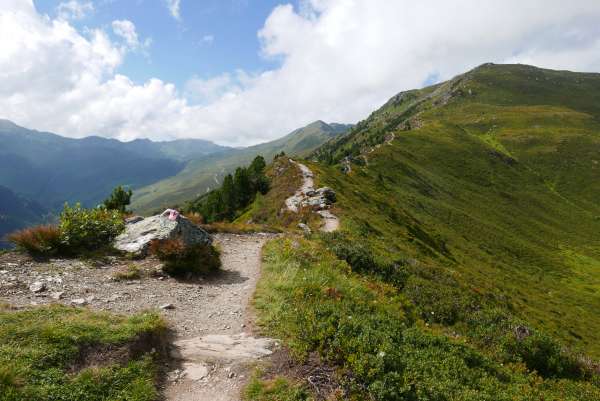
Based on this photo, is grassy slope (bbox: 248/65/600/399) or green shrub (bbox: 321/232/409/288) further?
green shrub (bbox: 321/232/409/288)

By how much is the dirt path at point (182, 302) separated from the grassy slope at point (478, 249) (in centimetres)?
117

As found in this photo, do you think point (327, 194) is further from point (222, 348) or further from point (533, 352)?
point (222, 348)

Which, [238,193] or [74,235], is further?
[238,193]

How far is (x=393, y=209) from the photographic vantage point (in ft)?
156

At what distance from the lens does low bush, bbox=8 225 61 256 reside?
1414 centimetres

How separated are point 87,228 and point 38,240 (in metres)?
2.00

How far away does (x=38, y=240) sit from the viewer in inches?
569

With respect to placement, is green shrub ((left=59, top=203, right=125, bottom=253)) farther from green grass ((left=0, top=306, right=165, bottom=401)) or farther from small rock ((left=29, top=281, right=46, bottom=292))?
green grass ((left=0, top=306, right=165, bottom=401))

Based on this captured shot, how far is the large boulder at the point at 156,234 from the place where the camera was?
52.2 feet

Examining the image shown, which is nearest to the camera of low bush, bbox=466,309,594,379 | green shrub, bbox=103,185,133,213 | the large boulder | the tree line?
low bush, bbox=466,309,594,379

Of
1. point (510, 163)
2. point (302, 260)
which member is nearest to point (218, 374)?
point (302, 260)

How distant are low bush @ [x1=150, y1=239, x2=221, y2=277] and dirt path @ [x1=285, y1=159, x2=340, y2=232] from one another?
13609 mm

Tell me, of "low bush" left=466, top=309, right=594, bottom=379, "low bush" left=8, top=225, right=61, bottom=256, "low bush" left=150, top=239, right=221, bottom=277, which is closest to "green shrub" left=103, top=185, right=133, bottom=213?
"low bush" left=8, top=225, right=61, bottom=256

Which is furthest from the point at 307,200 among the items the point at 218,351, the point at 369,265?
the point at 218,351
